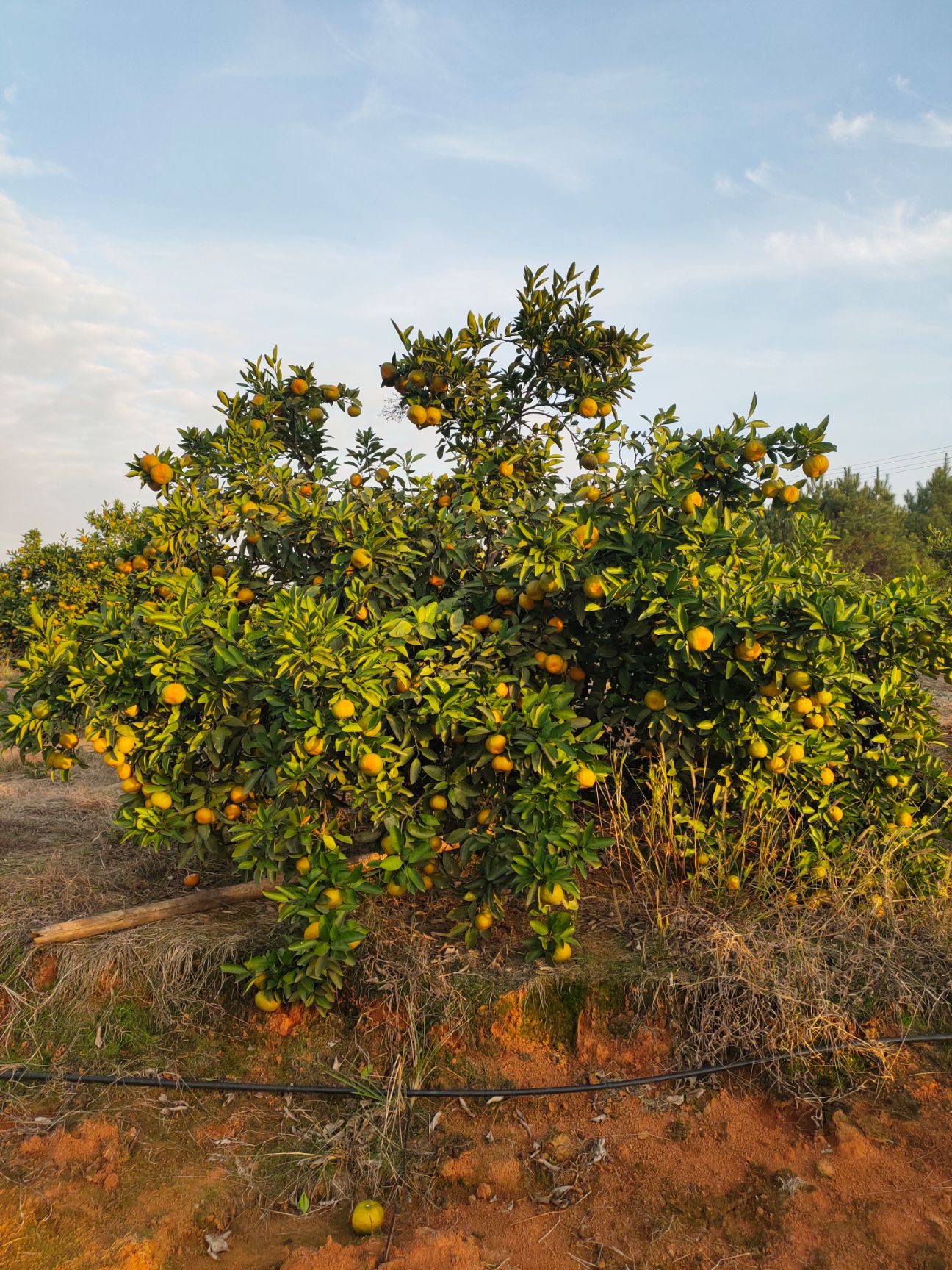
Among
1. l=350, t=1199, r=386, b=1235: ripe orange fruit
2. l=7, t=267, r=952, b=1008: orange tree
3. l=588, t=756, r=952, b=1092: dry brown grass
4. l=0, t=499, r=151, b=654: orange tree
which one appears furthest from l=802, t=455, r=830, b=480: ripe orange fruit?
l=0, t=499, r=151, b=654: orange tree

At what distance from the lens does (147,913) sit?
323 centimetres

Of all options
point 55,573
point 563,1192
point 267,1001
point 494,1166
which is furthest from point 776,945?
point 55,573

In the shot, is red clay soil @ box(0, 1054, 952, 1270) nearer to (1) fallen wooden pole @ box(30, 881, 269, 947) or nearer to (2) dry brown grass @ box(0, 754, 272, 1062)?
(2) dry brown grass @ box(0, 754, 272, 1062)

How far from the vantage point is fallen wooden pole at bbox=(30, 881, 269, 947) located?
309 cm

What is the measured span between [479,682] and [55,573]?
1017 cm

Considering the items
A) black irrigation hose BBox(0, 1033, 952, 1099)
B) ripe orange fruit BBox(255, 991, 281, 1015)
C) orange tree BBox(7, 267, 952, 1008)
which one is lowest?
black irrigation hose BBox(0, 1033, 952, 1099)

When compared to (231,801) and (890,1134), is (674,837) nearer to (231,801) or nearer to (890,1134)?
(890,1134)

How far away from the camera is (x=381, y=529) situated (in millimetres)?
3219

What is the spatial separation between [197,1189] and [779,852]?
235cm

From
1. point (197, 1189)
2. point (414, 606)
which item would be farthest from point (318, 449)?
point (197, 1189)

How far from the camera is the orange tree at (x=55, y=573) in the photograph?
32.5ft

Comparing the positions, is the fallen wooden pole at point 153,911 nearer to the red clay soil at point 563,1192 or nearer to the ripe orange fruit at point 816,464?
the red clay soil at point 563,1192

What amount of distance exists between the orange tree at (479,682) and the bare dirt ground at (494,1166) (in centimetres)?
32

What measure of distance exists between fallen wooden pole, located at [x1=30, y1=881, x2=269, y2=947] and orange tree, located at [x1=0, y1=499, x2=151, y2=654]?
7.25 metres
